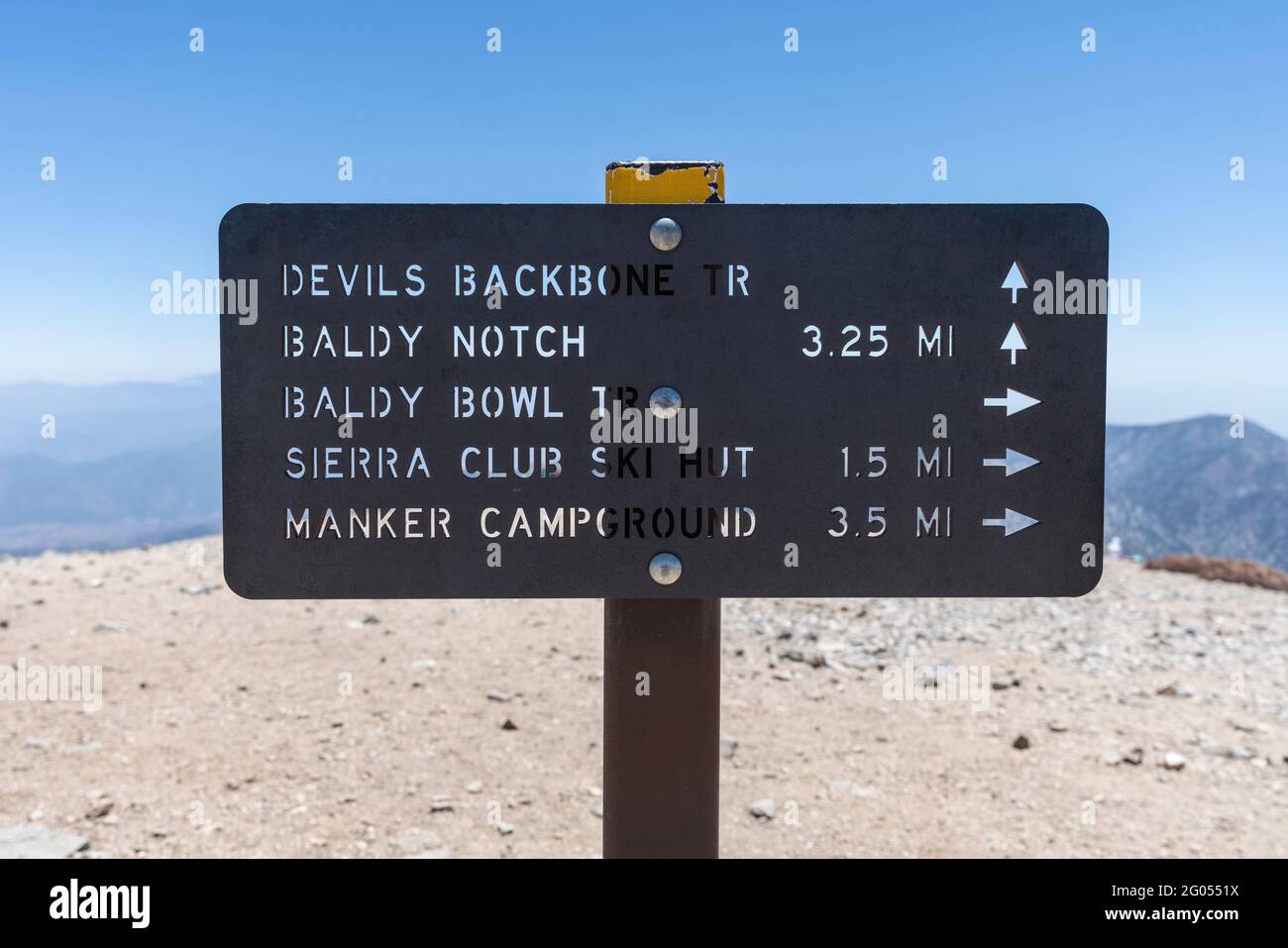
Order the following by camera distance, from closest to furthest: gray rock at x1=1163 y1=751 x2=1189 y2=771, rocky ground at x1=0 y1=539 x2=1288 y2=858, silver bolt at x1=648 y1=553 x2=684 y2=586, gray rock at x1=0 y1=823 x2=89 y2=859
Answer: silver bolt at x1=648 y1=553 x2=684 y2=586, gray rock at x1=0 y1=823 x2=89 y2=859, rocky ground at x1=0 y1=539 x2=1288 y2=858, gray rock at x1=1163 y1=751 x2=1189 y2=771

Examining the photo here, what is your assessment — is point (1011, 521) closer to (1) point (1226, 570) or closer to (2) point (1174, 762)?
(2) point (1174, 762)

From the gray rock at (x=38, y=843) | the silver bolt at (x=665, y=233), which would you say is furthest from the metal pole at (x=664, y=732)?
the gray rock at (x=38, y=843)

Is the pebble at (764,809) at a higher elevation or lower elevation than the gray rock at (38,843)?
lower

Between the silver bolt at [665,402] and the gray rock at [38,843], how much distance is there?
3.54m

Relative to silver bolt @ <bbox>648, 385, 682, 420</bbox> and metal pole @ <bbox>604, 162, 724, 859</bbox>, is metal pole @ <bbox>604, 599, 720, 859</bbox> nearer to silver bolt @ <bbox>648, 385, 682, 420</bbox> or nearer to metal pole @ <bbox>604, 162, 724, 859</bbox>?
metal pole @ <bbox>604, 162, 724, 859</bbox>

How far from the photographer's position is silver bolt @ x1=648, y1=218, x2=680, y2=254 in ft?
6.59

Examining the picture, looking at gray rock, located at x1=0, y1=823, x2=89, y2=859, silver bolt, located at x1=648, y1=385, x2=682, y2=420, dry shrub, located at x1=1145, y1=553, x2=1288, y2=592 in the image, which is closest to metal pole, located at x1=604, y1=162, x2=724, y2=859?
silver bolt, located at x1=648, y1=385, x2=682, y2=420

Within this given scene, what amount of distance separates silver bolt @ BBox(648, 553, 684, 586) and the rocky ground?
2.40m

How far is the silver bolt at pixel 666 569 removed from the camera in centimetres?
201

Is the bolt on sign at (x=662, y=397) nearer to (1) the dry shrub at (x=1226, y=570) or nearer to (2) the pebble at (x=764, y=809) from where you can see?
(2) the pebble at (x=764, y=809)

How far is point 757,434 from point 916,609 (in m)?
6.19

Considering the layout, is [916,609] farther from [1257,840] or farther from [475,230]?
[475,230]

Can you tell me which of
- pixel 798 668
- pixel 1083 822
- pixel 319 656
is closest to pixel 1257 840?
pixel 1083 822

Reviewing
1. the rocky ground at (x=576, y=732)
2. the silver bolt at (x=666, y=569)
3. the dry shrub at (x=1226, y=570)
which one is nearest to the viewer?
the silver bolt at (x=666, y=569)
